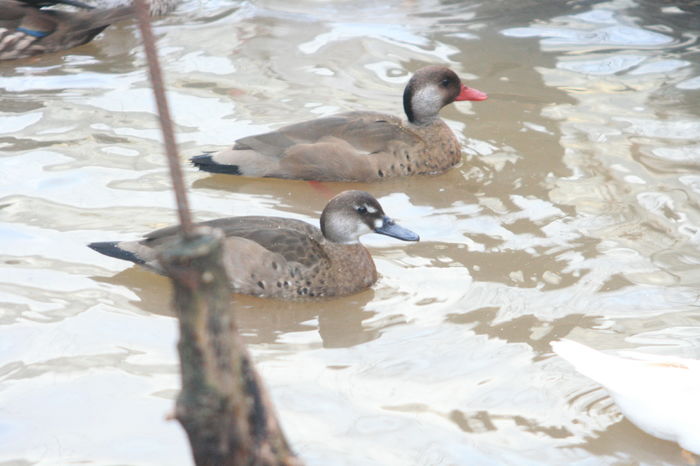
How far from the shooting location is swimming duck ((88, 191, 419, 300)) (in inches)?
219

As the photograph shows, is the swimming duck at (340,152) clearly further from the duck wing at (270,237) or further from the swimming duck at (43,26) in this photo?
the swimming duck at (43,26)

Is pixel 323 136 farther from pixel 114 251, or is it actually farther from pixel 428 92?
pixel 114 251

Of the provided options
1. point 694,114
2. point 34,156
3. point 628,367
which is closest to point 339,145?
point 34,156

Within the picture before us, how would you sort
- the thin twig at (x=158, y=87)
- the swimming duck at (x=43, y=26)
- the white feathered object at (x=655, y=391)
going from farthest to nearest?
1. the swimming duck at (x=43, y=26)
2. the white feathered object at (x=655, y=391)
3. the thin twig at (x=158, y=87)

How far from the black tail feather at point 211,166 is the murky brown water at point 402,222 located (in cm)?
17

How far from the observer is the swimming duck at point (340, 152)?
7.04 m

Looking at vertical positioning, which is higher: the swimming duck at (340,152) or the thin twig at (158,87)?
the thin twig at (158,87)

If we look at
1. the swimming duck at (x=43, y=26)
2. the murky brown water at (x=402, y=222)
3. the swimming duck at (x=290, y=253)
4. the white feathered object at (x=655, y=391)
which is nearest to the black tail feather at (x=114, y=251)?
the swimming duck at (x=290, y=253)

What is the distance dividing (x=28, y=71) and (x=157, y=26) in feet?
5.06

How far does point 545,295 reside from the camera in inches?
216

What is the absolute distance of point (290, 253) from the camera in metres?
5.59

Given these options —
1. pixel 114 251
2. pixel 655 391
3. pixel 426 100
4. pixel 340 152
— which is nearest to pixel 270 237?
pixel 114 251

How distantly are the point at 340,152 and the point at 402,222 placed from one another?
2.73 ft

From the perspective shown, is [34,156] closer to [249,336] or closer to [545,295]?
[249,336]
